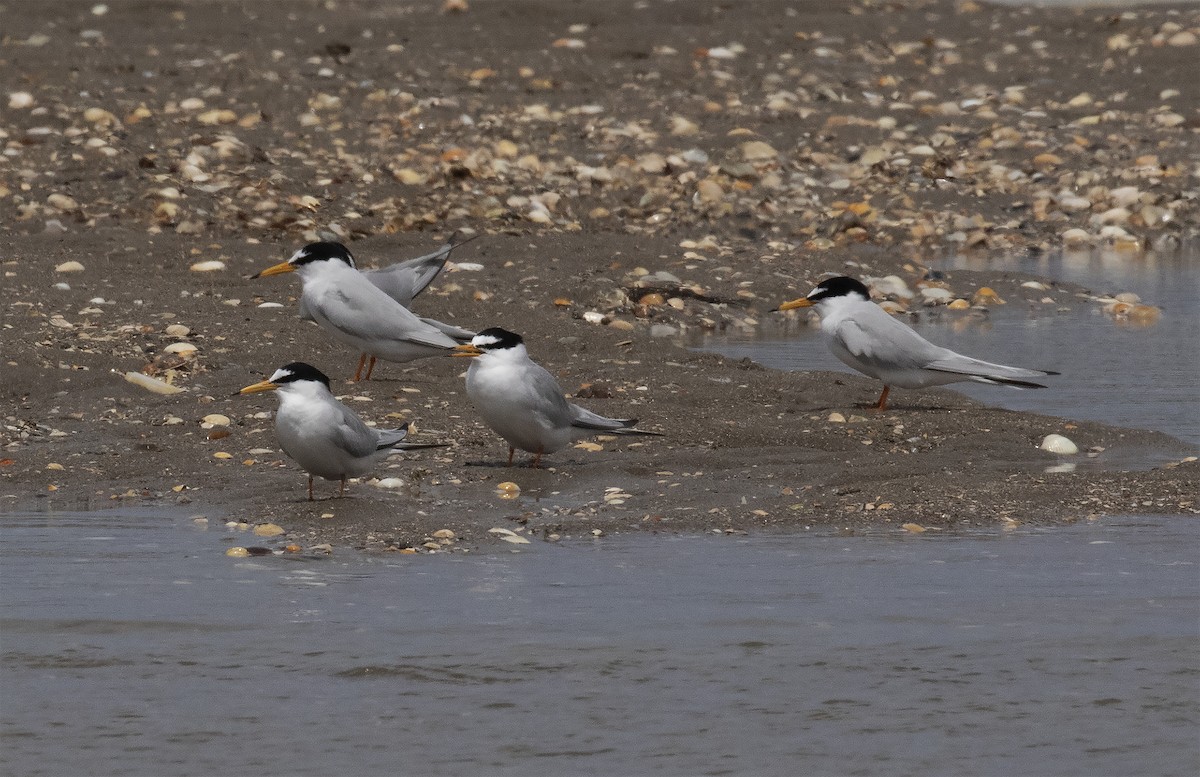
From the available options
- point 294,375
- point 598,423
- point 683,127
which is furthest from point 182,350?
point 683,127

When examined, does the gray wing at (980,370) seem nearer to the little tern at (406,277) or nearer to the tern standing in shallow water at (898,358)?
the tern standing in shallow water at (898,358)

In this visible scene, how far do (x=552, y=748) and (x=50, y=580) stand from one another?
2.22 metres

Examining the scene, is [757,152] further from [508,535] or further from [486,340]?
[508,535]

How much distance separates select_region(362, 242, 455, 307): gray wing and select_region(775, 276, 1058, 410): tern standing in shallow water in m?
2.31

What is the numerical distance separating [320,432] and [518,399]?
3.04 feet

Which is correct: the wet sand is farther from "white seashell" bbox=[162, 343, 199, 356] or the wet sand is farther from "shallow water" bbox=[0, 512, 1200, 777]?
"shallow water" bbox=[0, 512, 1200, 777]

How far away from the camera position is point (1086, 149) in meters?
16.1

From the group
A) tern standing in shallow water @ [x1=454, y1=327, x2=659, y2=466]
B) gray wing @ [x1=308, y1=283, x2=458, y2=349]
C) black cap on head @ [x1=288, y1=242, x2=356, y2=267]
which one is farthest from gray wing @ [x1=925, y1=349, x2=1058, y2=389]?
black cap on head @ [x1=288, y1=242, x2=356, y2=267]

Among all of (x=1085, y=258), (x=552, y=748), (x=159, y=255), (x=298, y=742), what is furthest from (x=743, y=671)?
(x=1085, y=258)

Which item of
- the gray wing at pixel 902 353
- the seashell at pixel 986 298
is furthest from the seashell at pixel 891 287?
the gray wing at pixel 902 353

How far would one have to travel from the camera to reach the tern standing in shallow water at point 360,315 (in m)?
9.33

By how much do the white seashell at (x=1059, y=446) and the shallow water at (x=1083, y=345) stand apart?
24.6 inches

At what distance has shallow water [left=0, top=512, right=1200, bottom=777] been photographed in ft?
15.2

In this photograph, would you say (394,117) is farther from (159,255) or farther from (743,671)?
(743,671)
